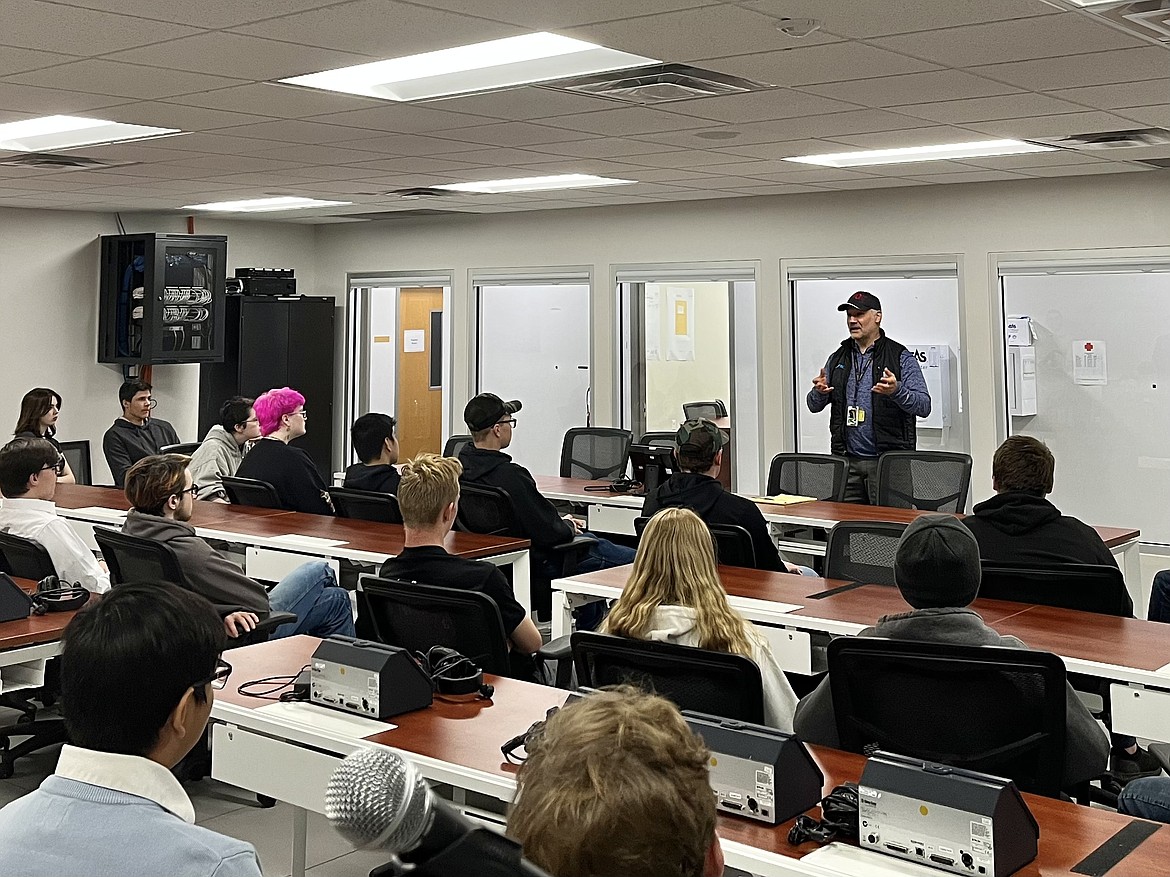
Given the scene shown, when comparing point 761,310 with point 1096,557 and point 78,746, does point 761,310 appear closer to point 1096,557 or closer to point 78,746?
point 1096,557

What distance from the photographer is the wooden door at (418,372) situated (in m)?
11.5

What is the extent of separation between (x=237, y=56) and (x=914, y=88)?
8.24ft

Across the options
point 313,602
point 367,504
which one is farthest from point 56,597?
point 367,504

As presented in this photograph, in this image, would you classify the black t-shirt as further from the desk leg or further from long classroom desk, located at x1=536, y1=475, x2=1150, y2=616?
long classroom desk, located at x1=536, y1=475, x2=1150, y2=616

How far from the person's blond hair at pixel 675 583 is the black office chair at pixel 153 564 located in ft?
5.44

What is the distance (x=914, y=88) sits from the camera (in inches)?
187

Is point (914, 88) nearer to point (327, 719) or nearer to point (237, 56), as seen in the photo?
point (237, 56)

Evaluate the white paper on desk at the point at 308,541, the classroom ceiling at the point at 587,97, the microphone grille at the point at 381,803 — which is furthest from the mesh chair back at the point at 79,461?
the microphone grille at the point at 381,803

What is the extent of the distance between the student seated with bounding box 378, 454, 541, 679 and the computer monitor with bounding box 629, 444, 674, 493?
3088mm

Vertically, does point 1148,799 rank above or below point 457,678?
below

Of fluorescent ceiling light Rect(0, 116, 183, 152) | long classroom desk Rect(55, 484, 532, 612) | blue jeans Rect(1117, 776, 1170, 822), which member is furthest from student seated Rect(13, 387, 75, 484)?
blue jeans Rect(1117, 776, 1170, 822)

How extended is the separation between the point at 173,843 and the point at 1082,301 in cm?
749

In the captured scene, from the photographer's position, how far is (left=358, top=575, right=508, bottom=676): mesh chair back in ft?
11.5

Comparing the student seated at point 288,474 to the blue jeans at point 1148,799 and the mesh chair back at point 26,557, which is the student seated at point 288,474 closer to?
the mesh chair back at point 26,557
